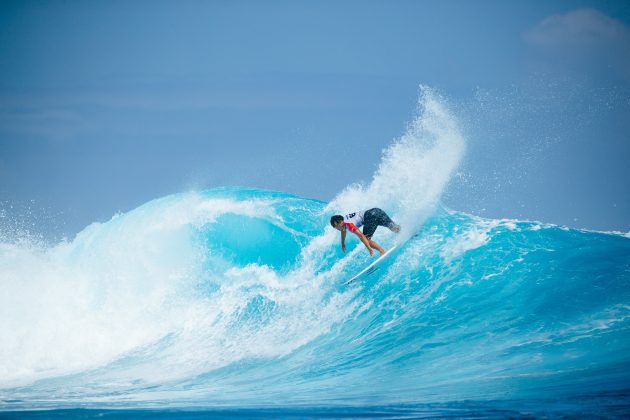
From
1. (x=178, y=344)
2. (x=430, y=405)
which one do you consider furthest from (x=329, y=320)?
(x=430, y=405)

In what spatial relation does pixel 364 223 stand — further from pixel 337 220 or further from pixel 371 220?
pixel 337 220

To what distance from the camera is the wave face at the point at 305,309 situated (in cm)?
541

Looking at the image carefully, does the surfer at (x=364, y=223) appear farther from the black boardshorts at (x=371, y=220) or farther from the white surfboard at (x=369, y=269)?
Result: the white surfboard at (x=369, y=269)

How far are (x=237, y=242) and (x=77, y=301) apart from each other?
360 cm

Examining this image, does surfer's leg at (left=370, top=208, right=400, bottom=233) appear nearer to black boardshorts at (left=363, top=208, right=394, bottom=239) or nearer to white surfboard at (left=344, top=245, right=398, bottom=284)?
black boardshorts at (left=363, top=208, right=394, bottom=239)

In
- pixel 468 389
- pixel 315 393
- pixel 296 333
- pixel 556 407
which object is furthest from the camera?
pixel 296 333

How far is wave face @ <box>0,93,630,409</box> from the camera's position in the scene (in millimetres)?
5410

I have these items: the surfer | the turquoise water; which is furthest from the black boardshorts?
the turquoise water

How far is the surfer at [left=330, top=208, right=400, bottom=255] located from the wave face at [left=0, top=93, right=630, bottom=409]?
69 centimetres

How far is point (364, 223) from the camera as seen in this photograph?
343 inches

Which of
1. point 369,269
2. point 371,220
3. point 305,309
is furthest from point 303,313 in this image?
point 371,220

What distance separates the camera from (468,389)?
462 centimetres

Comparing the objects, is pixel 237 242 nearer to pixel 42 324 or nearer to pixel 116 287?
pixel 116 287

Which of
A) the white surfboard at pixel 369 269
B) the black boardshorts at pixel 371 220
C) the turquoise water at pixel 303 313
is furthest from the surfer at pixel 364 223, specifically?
the turquoise water at pixel 303 313
